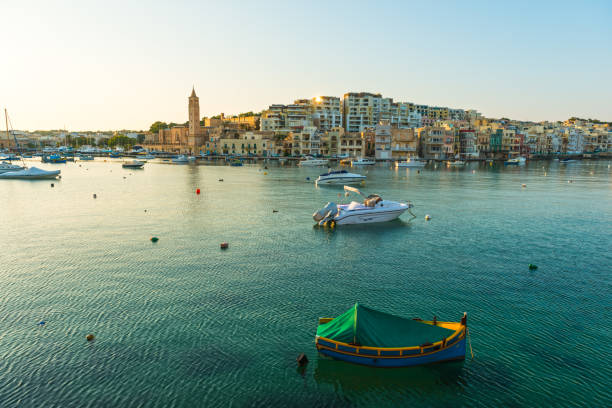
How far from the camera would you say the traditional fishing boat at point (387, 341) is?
13773 mm

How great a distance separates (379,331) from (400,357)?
1.13 metres

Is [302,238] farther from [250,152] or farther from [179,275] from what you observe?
[250,152]

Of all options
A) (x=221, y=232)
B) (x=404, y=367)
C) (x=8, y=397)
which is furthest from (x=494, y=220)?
(x=8, y=397)

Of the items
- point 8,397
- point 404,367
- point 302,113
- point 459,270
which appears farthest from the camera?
point 302,113

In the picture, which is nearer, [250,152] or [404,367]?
[404,367]

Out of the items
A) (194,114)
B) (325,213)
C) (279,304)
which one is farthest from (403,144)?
(279,304)

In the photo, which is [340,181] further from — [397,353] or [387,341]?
[397,353]

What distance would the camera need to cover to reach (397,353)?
13.6 m

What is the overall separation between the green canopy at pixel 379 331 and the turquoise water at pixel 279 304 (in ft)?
3.63

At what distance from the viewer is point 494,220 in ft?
130

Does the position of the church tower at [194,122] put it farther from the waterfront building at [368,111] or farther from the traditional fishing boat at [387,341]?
the traditional fishing boat at [387,341]

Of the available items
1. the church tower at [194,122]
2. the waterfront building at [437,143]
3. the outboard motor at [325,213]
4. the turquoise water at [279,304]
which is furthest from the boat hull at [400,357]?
the church tower at [194,122]

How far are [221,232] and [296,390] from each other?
2228 centimetres

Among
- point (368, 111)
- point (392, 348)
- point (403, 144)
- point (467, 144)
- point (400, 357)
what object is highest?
point (368, 111)
